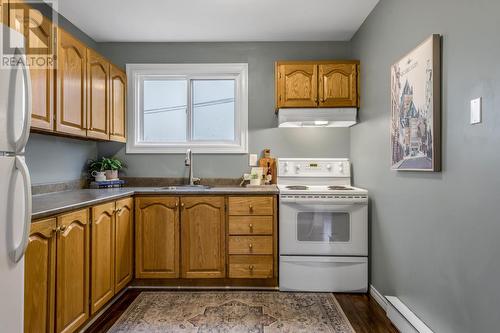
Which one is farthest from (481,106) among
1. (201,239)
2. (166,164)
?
(166,164)

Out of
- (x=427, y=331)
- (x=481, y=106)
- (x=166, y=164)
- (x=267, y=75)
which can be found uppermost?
(x=267, y=75)

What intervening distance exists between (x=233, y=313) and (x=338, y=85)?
2219 mm

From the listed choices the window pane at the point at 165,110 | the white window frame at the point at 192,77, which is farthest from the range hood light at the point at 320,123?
the window pane at the point at 165,110

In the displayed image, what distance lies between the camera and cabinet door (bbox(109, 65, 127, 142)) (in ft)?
10.2

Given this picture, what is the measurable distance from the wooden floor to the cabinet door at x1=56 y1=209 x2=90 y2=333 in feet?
0.78

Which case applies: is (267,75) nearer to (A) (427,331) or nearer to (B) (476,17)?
(B) (476,17)

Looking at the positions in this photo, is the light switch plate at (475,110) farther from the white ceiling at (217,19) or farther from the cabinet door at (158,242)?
the cabinet door at (158,242)

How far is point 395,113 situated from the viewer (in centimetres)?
227

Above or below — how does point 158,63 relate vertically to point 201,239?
above

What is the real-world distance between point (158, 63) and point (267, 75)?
1.16 metres

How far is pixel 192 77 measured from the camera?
11.5 ft

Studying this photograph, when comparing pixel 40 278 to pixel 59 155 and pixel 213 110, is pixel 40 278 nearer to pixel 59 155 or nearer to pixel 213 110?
pixel 59 155

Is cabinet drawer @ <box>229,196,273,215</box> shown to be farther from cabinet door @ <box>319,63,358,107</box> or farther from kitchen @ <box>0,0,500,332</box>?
cabinet door @ <box>319,63,358,107</box>

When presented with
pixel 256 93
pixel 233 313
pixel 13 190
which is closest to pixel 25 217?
pixel 13 190
